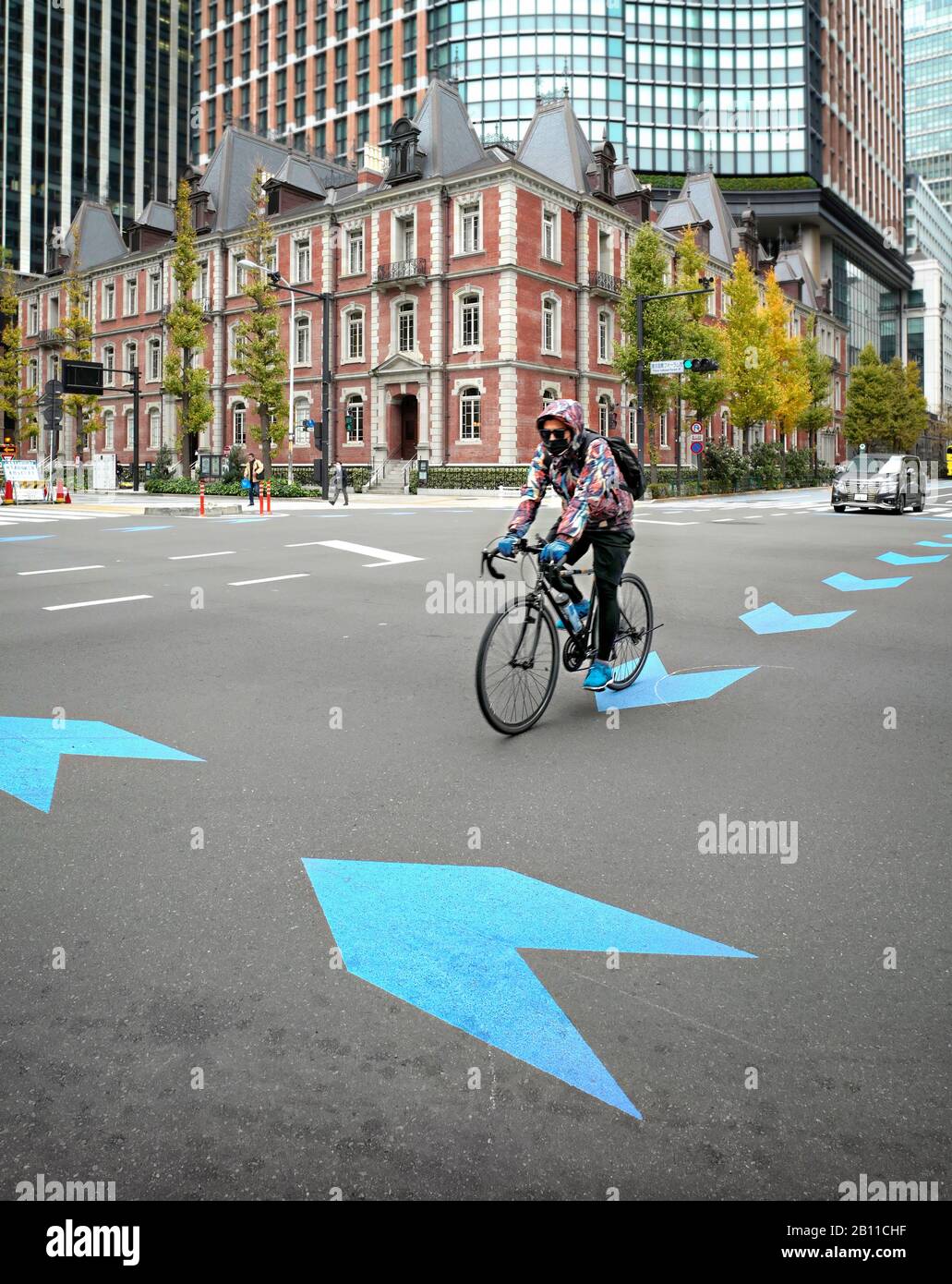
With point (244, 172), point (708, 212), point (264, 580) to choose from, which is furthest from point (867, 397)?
point (264, 580)

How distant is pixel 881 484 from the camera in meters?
28.4

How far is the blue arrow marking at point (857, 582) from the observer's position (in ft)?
39.7

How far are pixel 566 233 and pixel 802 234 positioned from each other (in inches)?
1683

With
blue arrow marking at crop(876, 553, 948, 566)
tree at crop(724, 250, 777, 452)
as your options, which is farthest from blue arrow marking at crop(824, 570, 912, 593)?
tree at crop(724, 250, 777, 452)

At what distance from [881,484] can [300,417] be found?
3329 cm

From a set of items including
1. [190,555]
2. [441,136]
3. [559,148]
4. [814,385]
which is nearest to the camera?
[190,555]

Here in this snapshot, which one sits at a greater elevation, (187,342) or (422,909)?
(187,342)

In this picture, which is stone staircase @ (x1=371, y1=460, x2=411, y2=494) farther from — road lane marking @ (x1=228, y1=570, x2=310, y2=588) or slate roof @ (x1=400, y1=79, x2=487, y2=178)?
road lane marking @ (x1=228, y1=570, x2=310, y2=588)

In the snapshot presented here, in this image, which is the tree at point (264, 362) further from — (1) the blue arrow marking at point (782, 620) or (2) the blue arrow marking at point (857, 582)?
(1) the blue arrow marking at point (782, 620)

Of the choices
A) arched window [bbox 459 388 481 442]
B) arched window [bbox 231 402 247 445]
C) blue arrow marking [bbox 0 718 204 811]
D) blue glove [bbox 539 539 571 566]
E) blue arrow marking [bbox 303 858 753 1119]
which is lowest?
blue arrow marking [bbox 303 858 753 1119]

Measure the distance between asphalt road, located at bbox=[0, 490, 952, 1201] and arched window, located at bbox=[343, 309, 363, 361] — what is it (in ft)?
148

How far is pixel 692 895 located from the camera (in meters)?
3.57

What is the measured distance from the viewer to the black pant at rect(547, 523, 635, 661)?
630 cm

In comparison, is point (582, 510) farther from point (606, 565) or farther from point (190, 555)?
point (190, 555)
